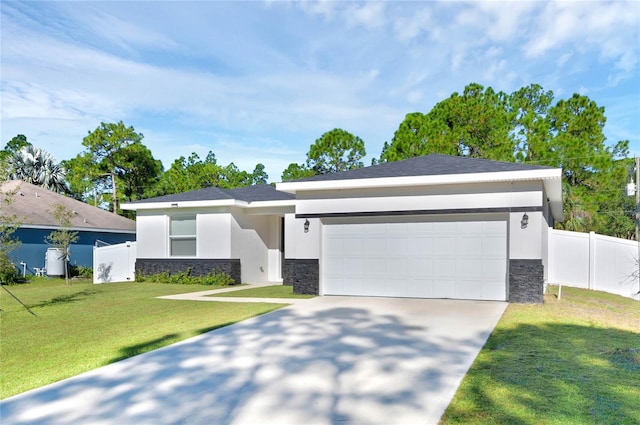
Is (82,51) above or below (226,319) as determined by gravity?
above

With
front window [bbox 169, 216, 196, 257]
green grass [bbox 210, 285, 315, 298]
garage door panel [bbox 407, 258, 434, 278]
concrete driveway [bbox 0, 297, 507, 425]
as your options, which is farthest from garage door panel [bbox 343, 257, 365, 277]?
front window [bbox 169, 216, 196, 257]

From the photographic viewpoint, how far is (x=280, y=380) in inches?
191

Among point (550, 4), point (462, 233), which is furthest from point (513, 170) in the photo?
point (550, 4)

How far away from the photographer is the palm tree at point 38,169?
31203 millimetres

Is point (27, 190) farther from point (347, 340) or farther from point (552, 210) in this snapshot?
point (552, 210)

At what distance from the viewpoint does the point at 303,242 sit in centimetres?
1253

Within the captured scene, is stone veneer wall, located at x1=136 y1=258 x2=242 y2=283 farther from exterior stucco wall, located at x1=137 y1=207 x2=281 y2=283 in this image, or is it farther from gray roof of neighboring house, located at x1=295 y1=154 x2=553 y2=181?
gray roof of neighboring house, located at x1=295 y1=154 x2=553 y2=181

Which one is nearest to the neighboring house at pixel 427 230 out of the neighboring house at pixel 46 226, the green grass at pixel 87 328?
the green grass at pixel 87 328

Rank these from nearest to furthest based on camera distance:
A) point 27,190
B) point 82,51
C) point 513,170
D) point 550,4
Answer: point 513,170 < point 550,4 < point 82,51 < point 27,190

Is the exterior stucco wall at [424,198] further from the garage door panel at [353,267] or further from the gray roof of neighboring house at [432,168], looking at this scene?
the garage door panel at [353,267]

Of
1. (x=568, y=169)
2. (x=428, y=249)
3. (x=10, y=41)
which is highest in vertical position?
(x=10, y=41)

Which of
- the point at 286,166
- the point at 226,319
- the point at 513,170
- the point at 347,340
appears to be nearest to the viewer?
the point at 347,340

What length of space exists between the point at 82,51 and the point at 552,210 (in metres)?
18.3

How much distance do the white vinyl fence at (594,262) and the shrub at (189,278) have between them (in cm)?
1159
